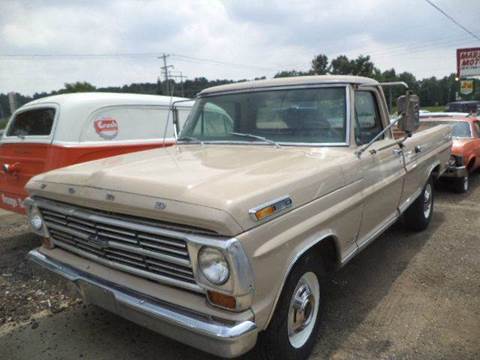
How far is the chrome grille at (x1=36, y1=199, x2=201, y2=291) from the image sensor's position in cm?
226

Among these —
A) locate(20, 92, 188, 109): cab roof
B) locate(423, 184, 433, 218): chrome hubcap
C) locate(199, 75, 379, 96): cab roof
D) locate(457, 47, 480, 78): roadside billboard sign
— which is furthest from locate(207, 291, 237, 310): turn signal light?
locate(457, 47, 480, 78): roadside billboard sign

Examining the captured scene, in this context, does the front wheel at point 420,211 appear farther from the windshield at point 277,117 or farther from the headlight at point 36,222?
the headlight at point 36,222

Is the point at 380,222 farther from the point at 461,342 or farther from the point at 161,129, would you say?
the point at 161,129

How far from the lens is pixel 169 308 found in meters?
2.28

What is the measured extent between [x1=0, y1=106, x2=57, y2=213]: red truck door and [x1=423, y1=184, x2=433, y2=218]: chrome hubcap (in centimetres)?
494

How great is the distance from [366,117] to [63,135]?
364 cm

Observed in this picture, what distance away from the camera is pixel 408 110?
144 inches

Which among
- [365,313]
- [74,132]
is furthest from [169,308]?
[74,132]

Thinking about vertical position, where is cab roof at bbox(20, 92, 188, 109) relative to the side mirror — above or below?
above

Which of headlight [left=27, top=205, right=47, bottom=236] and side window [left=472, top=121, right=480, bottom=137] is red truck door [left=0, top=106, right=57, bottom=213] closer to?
headlight [left=27, top=205, right=47, bottom=236]

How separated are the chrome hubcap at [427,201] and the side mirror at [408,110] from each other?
6.79 ft

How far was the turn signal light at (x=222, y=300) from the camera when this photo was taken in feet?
6.98

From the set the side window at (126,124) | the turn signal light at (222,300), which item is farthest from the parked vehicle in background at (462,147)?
the turn signal light at (222,300)

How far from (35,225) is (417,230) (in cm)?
467
